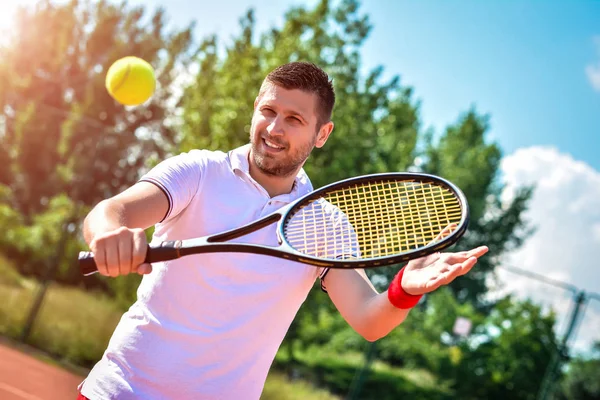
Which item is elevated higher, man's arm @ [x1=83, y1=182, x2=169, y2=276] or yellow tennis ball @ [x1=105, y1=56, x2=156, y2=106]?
yellow tennis ball @ [x1=105, y1=56, x2=156, y2=106]

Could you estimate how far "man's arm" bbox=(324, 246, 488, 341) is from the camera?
6.01 feet

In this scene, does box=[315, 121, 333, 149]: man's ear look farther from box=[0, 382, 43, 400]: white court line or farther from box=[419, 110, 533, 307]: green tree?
box=[419, 110, 533, 307]: green tree

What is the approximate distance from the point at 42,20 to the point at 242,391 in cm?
2003

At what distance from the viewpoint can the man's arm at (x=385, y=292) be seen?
183cm

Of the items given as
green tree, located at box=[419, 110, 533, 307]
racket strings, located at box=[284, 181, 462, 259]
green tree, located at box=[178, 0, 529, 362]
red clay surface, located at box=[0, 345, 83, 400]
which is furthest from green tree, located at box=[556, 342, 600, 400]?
racket strings, located at box=[284, 181, 462, 259]

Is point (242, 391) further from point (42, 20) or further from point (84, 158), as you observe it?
point (42, 20)

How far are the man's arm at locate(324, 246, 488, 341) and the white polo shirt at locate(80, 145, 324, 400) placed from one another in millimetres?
156

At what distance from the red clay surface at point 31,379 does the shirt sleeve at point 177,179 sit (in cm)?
577

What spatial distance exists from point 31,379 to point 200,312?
658 cm

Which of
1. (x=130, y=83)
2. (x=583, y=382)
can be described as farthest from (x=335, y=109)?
(x=583, y=382)

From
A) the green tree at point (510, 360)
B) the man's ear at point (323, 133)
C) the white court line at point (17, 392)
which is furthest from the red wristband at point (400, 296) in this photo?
the green tree at point (510, 360)

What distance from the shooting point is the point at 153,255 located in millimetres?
1647

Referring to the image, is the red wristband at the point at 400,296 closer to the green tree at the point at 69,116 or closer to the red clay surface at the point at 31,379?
the red clay surface at the point at 31,379

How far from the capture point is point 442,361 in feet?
44.4
